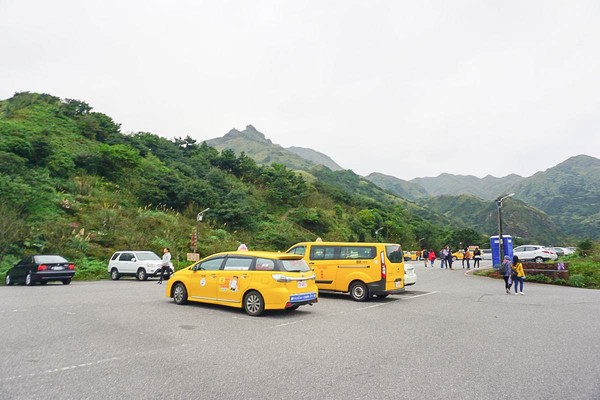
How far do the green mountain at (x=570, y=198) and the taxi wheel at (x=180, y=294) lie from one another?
133 m

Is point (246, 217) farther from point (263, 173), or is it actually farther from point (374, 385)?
point (374, 385)

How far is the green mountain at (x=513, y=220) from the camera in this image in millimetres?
130625

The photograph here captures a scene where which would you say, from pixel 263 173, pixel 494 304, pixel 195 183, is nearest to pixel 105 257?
pixel 195 183

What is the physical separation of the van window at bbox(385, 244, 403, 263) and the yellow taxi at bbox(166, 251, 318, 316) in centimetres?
409

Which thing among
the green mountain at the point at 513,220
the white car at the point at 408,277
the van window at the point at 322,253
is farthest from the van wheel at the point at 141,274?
the green mountain at the point at 513,220

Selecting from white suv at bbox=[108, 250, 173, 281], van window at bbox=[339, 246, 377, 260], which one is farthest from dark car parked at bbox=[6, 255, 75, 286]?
van window at bbox=[339, 246, 377, 260]

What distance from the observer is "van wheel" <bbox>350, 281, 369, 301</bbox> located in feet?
46.7

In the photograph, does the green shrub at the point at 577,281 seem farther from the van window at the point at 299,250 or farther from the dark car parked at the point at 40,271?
the dark car parked at the point at 40,271

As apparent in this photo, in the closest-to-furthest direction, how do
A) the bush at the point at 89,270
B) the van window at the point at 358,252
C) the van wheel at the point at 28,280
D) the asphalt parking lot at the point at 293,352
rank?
the asphalt parking lot at the point at 293,352
the van window at the point at 358,252
the van wheel at the point at 28,280
the bush at the point at 89,270

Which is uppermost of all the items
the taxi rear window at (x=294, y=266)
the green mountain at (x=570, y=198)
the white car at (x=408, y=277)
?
the green mountain at (x=570, y=198)

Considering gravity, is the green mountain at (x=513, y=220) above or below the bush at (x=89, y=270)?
above

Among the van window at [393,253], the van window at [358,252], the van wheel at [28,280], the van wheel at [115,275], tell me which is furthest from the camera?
the van wheel at [115,275]

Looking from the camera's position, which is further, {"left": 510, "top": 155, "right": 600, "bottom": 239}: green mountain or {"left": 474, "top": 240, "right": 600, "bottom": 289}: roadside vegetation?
{"left": 510, "top": 155, "right": 600, "bottom": 239}: green mountain

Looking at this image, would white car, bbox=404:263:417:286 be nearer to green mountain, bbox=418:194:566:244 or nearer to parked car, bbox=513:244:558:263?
parked car, bbox=513:244:558:263
